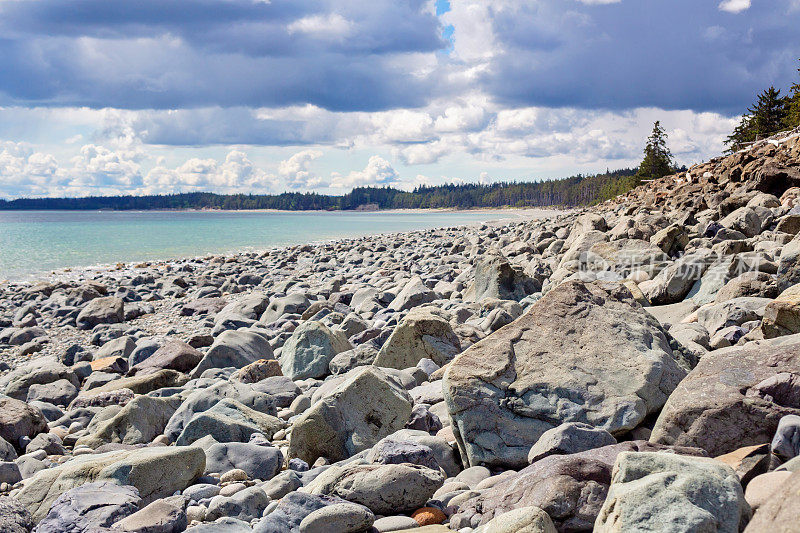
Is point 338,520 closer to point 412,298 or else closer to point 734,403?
point 734,403

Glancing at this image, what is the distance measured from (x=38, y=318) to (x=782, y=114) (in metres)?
49.0

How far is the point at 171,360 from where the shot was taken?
330 inches

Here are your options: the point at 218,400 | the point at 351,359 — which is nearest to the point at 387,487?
the point at 218,400

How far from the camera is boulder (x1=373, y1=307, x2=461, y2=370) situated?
653cm

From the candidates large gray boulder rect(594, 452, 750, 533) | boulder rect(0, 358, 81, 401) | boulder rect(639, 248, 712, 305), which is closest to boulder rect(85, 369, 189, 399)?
boulder rect(0, 358, 81, 401)

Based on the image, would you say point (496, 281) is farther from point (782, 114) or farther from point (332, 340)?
point (782, 114)

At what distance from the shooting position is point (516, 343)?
4.31 metres

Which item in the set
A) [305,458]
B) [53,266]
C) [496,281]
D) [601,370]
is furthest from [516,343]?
[53,266]

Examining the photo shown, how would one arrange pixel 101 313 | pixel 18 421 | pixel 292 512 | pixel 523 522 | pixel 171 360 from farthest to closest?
pixel 101 313 < pixel 171 360 < pixel 18 421 < pixel 292 512 < pixel 523 522

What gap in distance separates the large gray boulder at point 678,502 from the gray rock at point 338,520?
3.68ft

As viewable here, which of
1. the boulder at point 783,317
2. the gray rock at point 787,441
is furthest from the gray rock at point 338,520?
the boulder at point 783,317

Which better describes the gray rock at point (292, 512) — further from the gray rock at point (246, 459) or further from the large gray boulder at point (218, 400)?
the large gray boulder at point (218, 400)

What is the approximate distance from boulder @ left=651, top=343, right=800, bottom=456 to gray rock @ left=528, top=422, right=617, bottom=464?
0.97 feet

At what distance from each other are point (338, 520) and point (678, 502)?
1546 millimetres
